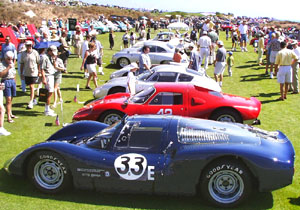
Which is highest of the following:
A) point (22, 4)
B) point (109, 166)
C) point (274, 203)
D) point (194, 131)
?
point (22, 4)

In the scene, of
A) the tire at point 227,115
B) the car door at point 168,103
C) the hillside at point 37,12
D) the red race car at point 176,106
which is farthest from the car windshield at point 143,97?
the hillside at point 37,12

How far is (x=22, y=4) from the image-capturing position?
180 ft

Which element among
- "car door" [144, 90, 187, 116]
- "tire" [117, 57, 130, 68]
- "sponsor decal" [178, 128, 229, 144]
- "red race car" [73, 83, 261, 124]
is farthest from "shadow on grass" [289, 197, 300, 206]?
"tire" [117, 57, 130, 68]

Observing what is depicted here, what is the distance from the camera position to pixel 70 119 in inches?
412

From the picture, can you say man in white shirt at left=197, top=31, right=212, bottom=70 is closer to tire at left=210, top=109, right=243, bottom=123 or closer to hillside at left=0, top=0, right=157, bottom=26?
tire at left=210, top=109, right=243, bottom=123

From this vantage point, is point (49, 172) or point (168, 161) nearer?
point (168, 161)

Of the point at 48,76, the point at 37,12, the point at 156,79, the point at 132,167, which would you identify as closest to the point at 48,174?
the point at 132,167

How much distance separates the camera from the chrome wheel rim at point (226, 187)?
5.41 metres

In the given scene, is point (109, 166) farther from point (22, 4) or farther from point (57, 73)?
point (22, 4)

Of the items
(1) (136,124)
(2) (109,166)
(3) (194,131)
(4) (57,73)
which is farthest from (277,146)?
(4) (57,73)

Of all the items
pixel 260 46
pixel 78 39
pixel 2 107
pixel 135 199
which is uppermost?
pixel 78 39

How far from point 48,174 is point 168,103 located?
12.2ft

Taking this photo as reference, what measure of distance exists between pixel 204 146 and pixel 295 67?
9406 mm

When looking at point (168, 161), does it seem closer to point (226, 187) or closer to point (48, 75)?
point (226, 187)
